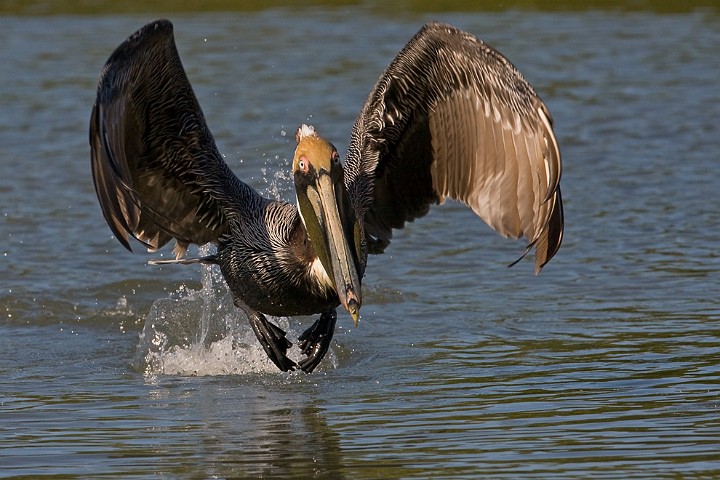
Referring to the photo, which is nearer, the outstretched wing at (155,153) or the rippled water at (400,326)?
the rippled water at (400,326)

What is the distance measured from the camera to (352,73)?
17000 mm

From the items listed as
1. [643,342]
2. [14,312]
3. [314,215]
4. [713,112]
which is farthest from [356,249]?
[713,112]

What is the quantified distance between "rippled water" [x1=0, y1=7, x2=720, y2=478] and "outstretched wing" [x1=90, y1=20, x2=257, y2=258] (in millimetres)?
808

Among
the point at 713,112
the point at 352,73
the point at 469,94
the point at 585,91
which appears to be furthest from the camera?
the point at 352,73

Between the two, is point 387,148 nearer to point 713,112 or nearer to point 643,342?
point 643,342

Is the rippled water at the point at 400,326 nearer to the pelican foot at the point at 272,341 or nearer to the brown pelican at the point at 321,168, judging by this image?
the pelican foot at the point at 272,341

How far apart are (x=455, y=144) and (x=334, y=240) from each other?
1.85 metres

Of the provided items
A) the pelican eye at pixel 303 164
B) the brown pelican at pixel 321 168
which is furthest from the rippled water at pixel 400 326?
the pelican eye at pixel 303 164

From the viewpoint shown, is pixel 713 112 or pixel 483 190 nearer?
pixel 483 190

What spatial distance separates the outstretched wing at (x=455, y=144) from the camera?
24.5 ft

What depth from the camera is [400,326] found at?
29.0 ft

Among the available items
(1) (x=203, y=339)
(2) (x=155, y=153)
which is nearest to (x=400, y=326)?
(1) (x=203, y=339)

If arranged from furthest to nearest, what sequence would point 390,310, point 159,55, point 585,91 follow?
1. point 585,91
2. point 390,310
3. point 159,55

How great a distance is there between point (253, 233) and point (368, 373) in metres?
0.99
